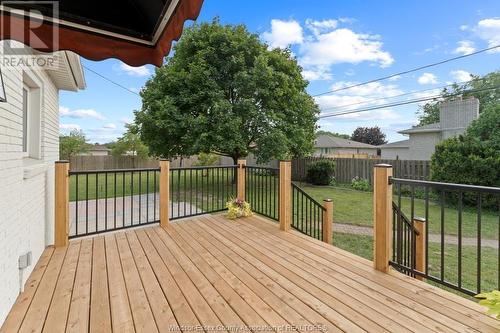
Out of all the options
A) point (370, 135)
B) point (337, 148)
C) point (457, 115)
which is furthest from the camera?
point (370, 135)

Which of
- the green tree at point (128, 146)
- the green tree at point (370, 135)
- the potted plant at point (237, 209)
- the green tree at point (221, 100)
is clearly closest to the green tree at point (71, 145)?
the green tree at point (128, 146)

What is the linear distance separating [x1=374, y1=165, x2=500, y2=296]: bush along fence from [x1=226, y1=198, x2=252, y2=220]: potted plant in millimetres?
2367

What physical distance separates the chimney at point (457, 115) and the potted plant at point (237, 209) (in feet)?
41.7

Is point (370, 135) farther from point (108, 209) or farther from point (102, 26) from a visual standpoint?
point (102, 26)

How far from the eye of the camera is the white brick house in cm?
182

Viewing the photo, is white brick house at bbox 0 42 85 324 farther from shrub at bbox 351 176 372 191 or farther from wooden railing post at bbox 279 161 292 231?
shrub at bbox 351 176 372 191

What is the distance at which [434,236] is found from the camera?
207 inches

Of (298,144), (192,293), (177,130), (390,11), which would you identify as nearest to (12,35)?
(192,293)

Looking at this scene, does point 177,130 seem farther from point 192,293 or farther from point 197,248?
point 192,293

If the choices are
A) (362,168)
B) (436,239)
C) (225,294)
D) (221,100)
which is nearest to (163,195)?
(225,294)

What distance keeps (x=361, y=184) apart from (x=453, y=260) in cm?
709

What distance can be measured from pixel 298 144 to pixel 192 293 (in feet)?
26.5

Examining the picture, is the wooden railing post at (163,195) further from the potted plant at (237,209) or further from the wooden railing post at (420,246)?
the wooden railing post at (420,246)

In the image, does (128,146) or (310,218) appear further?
(128,146)
